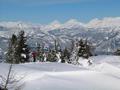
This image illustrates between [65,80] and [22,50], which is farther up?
[65,80]

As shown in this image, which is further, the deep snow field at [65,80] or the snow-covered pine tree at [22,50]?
the snow-covered pine tree at [22,50]

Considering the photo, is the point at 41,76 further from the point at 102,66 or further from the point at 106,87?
the point at 102,66

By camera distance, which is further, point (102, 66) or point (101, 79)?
point (102, 66)

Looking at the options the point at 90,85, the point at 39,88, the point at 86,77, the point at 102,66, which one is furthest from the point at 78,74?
the point at 102,66

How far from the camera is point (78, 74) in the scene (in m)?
15.8

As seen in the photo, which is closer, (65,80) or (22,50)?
(65,80)

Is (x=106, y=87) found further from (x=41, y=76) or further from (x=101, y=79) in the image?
(x=41, y=76)

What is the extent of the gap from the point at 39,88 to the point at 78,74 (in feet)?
10.3

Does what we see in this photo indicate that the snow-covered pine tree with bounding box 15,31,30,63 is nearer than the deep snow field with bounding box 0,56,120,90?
No

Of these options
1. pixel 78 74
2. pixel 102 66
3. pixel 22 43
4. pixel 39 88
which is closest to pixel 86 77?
pixel 78 74

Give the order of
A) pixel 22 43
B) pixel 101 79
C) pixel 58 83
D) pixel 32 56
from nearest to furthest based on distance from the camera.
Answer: pixel 58 83, pixel 101 79, pixel 22 43, pixel 32 56

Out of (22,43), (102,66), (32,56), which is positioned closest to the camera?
(102,66)

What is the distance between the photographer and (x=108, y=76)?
15.6 meters

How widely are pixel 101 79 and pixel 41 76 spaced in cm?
235
